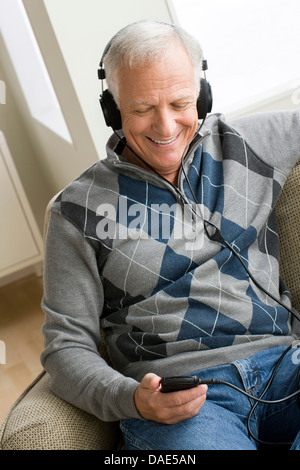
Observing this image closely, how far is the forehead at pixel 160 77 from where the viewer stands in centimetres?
129

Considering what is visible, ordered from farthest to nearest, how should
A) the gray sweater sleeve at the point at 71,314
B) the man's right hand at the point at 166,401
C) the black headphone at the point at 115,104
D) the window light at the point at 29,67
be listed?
the window light at the point at 29,67 < the black headphone at the point at 115,104 < the gray sweater sleeve at the point at 71,314 < the man's right hand at the point at 166,401

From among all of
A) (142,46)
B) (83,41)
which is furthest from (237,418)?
(83,41)

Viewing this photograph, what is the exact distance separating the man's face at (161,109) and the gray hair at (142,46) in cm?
1

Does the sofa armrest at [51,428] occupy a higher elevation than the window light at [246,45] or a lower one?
lower

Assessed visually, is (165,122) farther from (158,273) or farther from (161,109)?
(158,273)

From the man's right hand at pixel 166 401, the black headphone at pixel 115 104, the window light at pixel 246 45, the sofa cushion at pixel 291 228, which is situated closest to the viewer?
the man's right hand at pixel 166 401

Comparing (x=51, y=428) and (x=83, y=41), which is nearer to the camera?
(x=51, y=428)

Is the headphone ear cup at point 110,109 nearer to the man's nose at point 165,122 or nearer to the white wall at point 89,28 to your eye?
the man's nose at point 165,122

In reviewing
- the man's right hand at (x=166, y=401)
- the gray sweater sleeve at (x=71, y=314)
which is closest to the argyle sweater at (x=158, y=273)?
the gray sweater sleeve at (x=71, y=314)

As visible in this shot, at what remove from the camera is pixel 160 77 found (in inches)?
51.0

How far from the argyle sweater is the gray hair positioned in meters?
0.18

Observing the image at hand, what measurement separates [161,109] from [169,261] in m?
0.31

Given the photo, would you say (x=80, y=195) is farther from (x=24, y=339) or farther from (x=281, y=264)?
(x=24, y=339)

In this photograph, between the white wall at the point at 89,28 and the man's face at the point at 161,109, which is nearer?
the man's face at the point at 161,109
